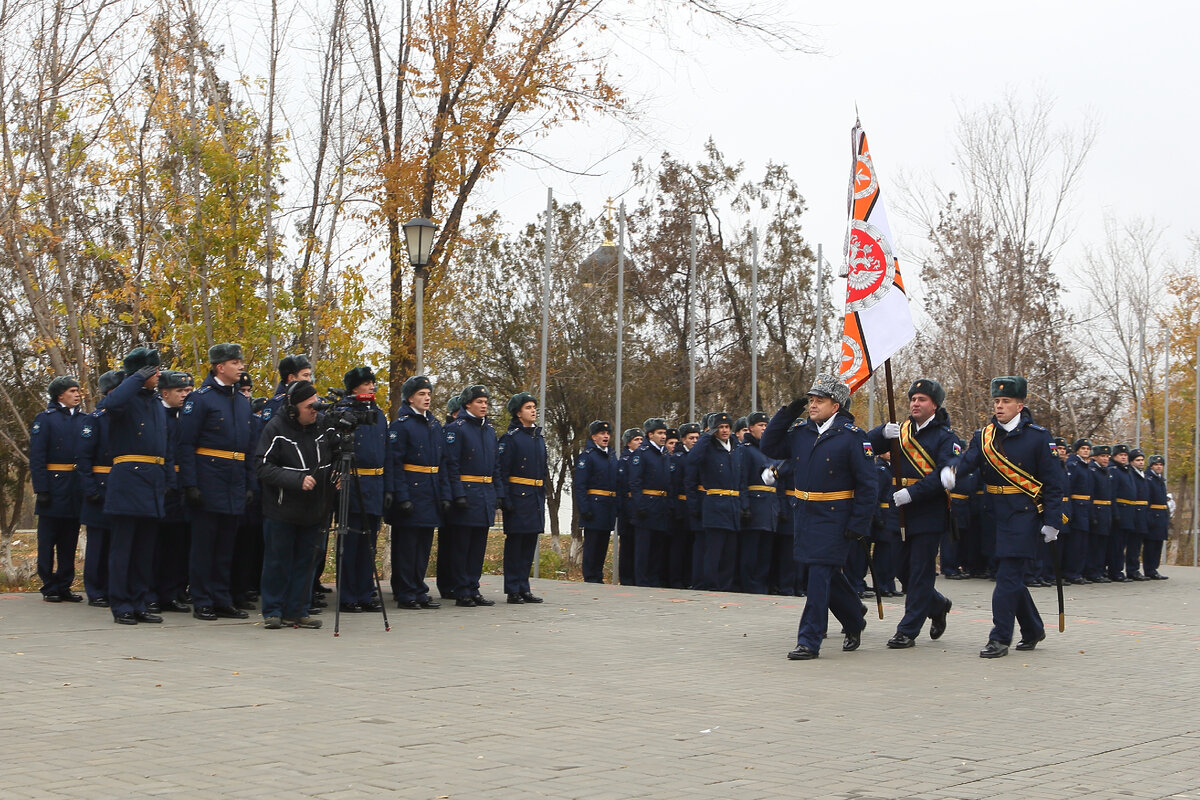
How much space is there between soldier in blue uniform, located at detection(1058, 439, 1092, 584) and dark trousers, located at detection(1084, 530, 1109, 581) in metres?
0.48

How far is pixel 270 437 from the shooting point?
10.8 metres

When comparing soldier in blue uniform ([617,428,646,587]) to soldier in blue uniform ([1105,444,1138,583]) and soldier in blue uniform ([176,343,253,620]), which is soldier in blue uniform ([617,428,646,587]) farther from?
soldier in blue uniform ([1105,444,1138,583])

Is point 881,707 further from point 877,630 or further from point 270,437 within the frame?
point 270,437

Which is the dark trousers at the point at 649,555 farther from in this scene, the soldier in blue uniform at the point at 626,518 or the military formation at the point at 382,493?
the military formation at the point at 382,493

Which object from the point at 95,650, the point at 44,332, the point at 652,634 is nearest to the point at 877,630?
the point at 652,634

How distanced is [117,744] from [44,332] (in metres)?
12.5

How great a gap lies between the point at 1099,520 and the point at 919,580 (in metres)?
12.4

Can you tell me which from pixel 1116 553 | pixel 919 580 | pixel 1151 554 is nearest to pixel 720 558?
pixel 919 580

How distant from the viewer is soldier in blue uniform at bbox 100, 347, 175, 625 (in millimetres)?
10914

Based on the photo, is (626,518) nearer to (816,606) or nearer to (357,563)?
(357,563)

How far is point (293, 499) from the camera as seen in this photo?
10750 millimetres

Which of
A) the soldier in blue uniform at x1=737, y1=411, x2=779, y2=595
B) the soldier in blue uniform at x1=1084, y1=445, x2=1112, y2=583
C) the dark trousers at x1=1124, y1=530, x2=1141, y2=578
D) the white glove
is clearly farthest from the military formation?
the dark trousers at x1=1124, y1=530, x2=1141, y2=578

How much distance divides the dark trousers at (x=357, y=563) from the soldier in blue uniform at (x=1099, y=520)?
13326 millimetres

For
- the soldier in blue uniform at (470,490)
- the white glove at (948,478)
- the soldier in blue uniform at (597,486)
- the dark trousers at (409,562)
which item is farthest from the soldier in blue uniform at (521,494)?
the white glove at (948,478)
